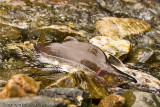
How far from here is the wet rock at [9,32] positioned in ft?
15.1

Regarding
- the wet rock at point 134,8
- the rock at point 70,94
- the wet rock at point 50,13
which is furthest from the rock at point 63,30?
the rock at point 70,94

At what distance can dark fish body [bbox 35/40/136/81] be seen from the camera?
355 centimetres

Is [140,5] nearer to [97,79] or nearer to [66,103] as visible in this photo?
[97,79]

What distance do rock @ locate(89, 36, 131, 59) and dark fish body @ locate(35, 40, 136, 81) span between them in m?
0.65

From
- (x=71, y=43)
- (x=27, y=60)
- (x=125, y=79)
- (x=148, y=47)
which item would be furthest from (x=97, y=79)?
(x=148, y=47)

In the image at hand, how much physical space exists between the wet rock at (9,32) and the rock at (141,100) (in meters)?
2.93

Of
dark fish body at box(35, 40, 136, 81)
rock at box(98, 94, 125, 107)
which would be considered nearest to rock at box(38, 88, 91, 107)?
rock at box(98, 94, 125, 107)

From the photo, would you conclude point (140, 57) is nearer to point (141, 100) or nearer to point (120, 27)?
point (120, 27)

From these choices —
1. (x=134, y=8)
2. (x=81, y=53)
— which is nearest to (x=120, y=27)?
(x=134, y=8)

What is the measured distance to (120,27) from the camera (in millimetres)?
6117

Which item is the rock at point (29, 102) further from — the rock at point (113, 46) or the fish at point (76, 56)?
the rock at point (113, 46)

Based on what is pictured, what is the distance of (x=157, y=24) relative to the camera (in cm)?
712

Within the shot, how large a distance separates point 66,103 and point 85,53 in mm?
1938

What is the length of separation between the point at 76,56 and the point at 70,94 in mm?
1847
